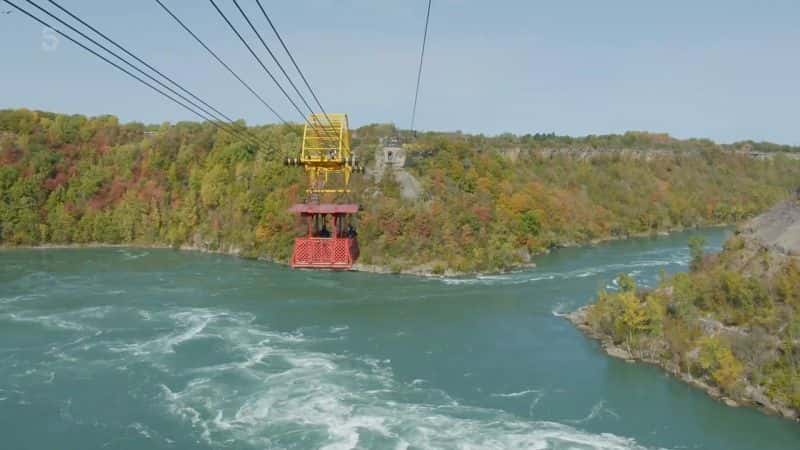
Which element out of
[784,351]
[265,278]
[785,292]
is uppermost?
[785,292]

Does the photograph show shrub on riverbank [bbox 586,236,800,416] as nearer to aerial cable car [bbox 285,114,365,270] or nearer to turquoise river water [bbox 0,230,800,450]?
turquoise river water [bbox 0,230,800,450]

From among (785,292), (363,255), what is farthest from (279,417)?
(363,255)

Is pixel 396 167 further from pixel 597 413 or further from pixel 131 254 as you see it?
pixel 597 413

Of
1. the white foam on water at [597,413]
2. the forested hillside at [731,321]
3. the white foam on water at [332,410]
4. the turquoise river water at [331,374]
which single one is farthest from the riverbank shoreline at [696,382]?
the white foam on water at [332,410]

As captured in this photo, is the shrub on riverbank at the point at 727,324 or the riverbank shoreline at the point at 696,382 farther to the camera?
the shrub on riverbank at the point at 727,324

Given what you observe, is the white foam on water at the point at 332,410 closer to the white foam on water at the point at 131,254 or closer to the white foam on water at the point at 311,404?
the white foam on water at the point at 311,404

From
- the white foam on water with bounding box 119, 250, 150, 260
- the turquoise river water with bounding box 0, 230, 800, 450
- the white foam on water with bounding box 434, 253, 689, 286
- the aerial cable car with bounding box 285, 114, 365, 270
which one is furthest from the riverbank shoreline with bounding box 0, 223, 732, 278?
the aerial cable car with bounding box 285, 114, 365, 270

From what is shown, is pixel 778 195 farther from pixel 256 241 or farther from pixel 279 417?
pixel 279 417

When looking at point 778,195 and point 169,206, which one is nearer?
point 169,206
